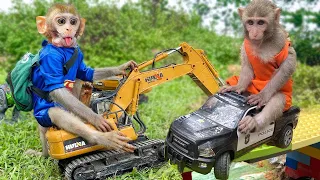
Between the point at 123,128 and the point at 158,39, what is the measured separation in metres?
7.84

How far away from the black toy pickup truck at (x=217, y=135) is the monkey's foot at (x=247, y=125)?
29 millimetres

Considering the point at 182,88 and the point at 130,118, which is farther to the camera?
the point at 182,88

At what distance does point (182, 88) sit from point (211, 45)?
3.20 m

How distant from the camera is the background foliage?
8320 mm

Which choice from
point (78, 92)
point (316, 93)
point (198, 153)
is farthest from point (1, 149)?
point (316, 93)

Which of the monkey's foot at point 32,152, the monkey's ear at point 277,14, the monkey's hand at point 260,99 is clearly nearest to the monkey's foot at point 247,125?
the monkey's hand at point 260,99

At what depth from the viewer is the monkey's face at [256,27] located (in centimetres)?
307

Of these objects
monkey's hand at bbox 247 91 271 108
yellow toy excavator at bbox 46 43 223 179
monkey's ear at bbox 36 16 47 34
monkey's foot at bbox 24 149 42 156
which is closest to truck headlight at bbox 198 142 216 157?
monkey's hand at bbox 247 91 271 108

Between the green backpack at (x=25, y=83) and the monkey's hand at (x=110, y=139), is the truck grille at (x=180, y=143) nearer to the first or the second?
the monkey's hand at (x=110, y=139)

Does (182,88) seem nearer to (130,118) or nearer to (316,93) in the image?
(316,93)

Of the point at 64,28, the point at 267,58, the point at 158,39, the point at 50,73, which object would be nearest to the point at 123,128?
the point at 50,73

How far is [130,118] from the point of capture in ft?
14.6

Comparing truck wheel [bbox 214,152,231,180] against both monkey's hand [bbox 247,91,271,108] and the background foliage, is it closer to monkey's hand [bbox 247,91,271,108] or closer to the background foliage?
monkey's hand [bbox 247,91,271,108]

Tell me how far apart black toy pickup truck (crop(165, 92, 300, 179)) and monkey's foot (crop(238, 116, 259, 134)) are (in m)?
0.03
